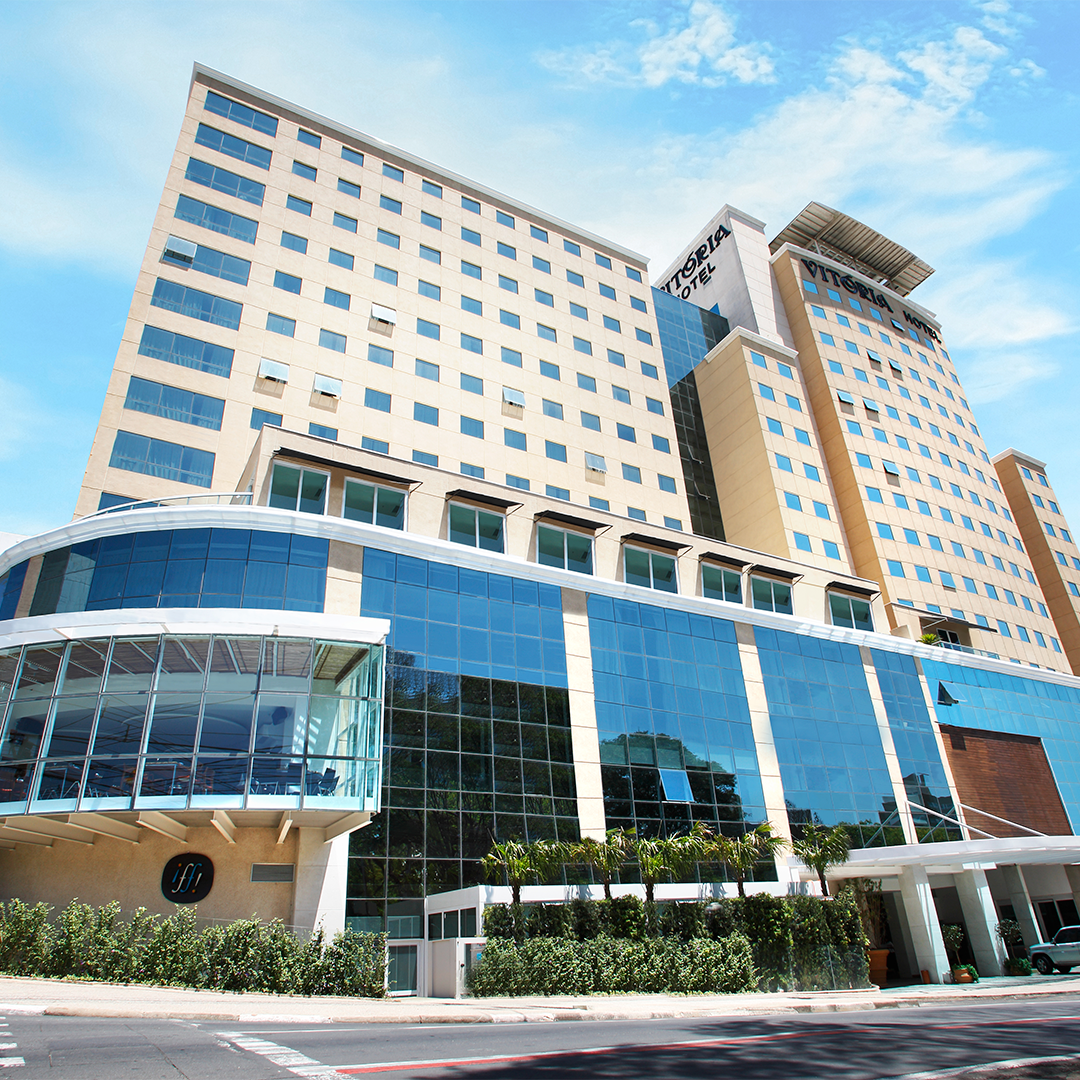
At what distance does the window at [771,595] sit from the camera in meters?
40.6

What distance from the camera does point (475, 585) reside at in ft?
98.4

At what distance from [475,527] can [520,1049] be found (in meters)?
23.4

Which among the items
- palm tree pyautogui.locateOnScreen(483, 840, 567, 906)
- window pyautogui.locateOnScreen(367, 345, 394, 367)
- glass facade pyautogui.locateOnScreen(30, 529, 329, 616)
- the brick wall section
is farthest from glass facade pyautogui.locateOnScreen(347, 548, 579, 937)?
the brick wall section

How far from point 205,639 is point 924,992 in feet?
79.7

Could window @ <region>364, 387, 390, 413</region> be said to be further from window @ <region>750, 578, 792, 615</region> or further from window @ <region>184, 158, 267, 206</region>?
window @ <region>750, 578, 792, 615</region>

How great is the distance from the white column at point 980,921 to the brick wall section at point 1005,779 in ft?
29.5

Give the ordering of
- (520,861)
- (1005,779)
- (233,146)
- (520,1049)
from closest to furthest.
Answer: (520,1049), (520,861), (233,146), (1005,779)

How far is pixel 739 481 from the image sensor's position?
168 ft

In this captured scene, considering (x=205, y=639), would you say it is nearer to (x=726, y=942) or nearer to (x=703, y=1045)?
(x=703, y=1045)

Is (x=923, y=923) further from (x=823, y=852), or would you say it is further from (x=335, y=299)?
(x=335, y=299)

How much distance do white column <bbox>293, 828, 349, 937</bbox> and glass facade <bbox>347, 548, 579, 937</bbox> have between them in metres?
0.38

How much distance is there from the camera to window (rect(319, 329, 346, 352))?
1529 inches

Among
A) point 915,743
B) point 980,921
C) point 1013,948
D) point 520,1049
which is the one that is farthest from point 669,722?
point 520,1049

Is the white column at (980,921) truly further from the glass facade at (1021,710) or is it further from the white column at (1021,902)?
the glass facade at (1021,710)
